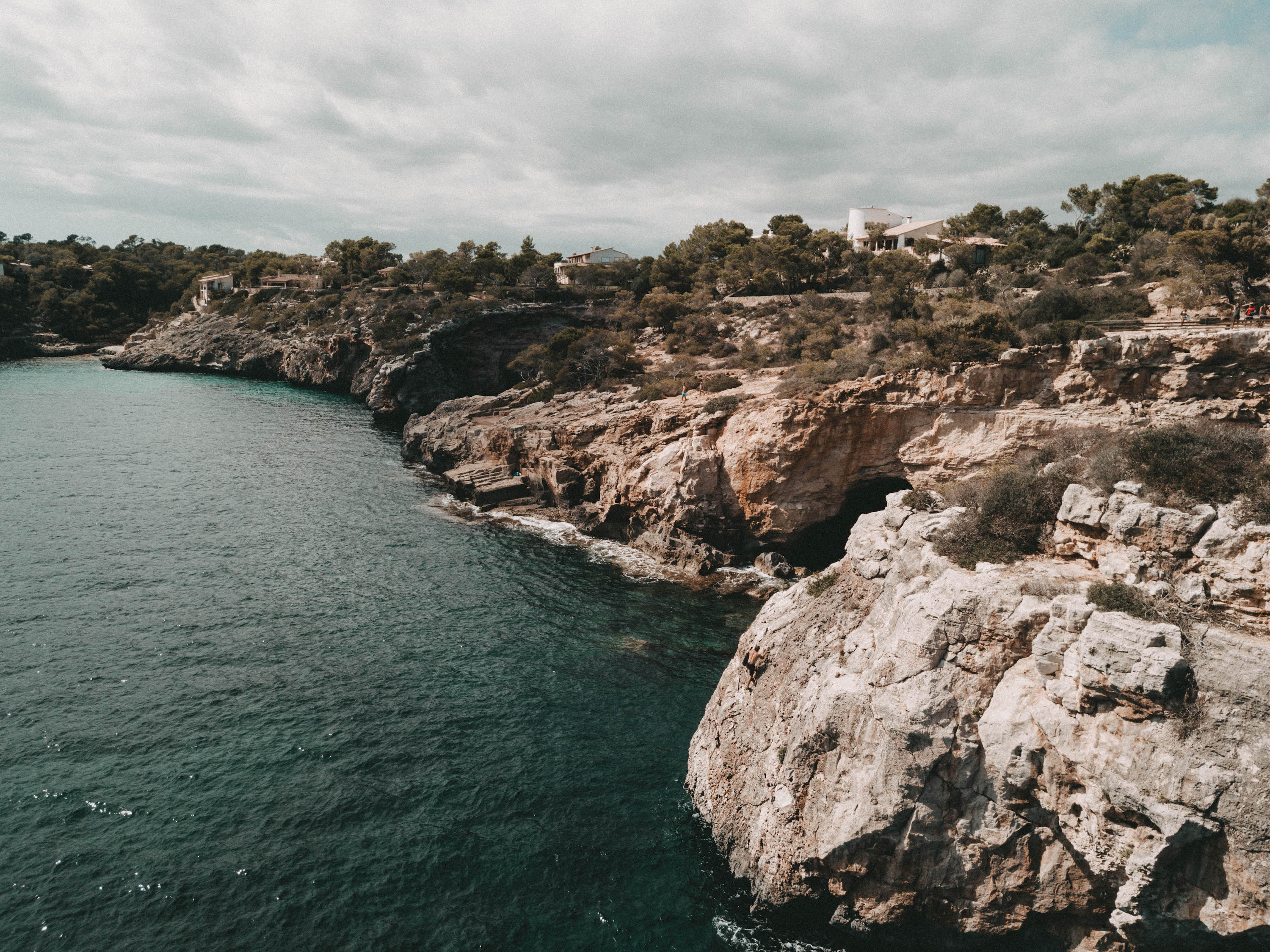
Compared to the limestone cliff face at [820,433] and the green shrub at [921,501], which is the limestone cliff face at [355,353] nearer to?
the limestone cliff face at [820,433]

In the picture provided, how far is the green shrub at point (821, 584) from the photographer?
2148cm

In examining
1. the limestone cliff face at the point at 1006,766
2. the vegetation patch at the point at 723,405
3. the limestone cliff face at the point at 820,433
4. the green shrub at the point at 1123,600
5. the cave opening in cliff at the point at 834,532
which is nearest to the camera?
the limestone cliff face at the point at 1006,766

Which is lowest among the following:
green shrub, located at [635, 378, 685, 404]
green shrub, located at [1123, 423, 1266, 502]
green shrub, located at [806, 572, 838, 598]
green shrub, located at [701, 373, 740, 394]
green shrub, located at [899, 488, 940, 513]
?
green shrub, located at [806, 572, 838, 598]

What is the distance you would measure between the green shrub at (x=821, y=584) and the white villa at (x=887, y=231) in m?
57.6

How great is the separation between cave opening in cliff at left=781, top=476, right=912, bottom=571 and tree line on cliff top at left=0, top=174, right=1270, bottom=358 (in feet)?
26.2

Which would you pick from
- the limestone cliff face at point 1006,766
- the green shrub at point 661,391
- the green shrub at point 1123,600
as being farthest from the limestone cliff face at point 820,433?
the green shrub at point 1123,600

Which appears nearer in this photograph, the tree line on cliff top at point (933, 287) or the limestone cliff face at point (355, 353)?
the tree line on cliff top at point (933, 287)

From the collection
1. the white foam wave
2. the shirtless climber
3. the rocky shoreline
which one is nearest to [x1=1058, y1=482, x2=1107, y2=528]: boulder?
the rocky shoreline

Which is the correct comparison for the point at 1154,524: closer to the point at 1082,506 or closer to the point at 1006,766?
the point at 1082,506

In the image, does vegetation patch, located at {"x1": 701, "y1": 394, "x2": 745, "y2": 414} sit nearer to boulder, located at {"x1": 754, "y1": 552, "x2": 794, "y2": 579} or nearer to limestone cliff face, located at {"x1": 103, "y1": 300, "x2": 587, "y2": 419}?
boulder, located at {"x1": 754, "y1": 552, "x2": 794, "y2": 579}

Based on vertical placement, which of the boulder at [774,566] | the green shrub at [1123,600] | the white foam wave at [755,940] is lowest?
the white foam wave at [755,940]

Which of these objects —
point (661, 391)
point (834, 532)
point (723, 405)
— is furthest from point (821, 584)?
point (661, 391)

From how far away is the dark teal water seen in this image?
17.1 meters

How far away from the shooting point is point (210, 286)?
442ft
